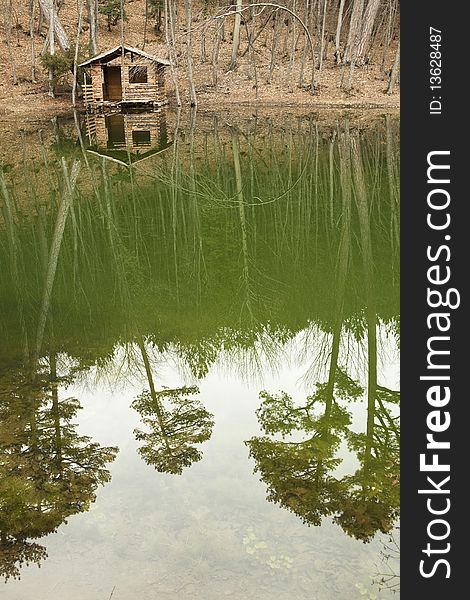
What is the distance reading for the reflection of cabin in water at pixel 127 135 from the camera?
18906mm

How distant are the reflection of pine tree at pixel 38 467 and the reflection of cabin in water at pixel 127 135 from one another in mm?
12125

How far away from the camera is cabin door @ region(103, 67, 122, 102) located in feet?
116

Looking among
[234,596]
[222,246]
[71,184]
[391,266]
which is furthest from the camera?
[71,184]

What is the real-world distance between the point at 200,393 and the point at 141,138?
17425 mm

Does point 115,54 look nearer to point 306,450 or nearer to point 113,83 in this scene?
point 113,83

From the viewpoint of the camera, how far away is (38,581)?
3881 millimetres

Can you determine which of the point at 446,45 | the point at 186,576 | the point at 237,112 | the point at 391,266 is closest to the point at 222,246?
the point at 391,266

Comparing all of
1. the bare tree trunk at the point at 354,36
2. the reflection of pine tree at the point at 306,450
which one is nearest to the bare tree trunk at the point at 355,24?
the bare tree trunk at the point at 354,36

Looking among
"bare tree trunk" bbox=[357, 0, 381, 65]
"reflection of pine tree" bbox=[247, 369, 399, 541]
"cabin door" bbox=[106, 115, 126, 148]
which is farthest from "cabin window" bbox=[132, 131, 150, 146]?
"bare tree trunk" bbox=[357, 0, 381, 65]

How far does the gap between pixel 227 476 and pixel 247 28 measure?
3944cm

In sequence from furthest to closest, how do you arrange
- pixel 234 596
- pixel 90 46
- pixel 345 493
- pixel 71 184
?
pixel 90 46 < pixel 71 184 < pixel 345 493 < pixel 234 596

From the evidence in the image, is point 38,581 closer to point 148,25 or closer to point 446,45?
point 446,45

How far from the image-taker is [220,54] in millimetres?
39344

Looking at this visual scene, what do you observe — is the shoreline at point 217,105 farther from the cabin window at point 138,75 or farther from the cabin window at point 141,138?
the cabin window at point 141,138
